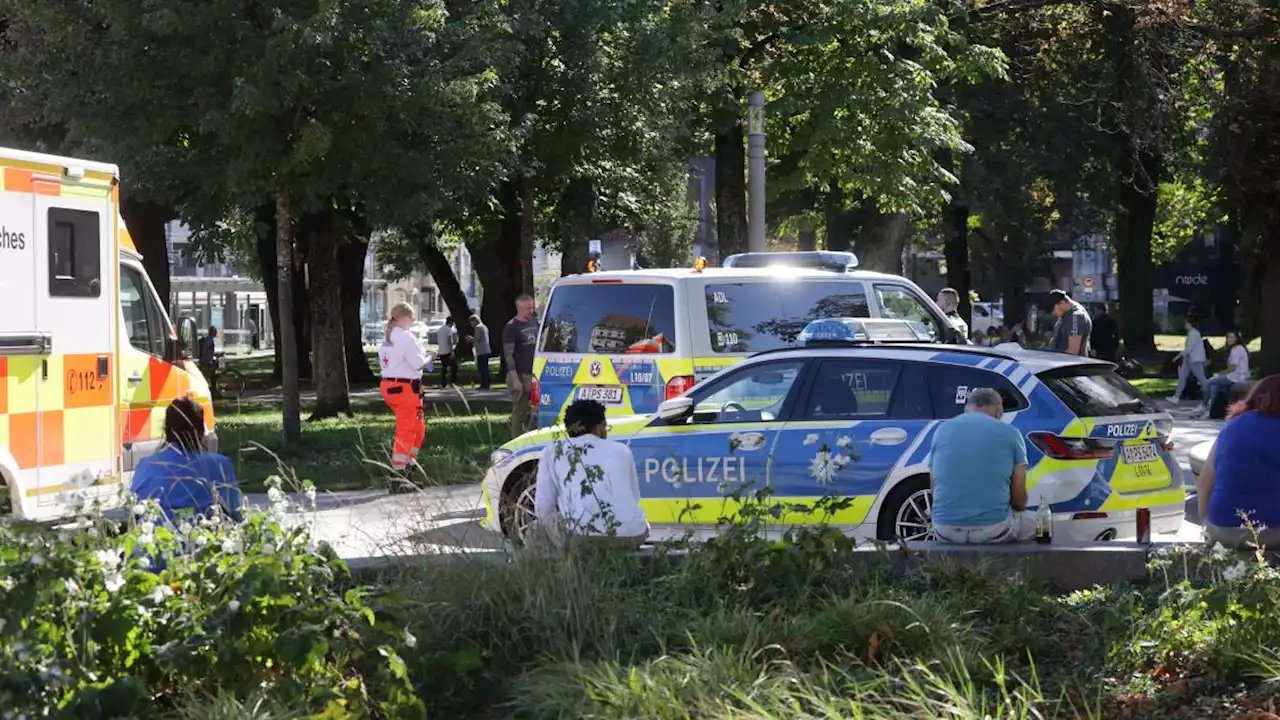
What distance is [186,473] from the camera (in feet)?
25.6

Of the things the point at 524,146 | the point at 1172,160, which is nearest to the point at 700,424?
the point at 524,146

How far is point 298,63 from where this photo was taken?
1678 cm

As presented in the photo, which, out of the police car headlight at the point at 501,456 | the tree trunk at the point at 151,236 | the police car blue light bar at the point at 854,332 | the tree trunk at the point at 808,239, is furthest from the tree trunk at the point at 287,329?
the tree trunk at the point at 808,239

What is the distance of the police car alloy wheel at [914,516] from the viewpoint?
9875 millimetres

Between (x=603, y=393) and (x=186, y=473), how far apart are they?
5.63m

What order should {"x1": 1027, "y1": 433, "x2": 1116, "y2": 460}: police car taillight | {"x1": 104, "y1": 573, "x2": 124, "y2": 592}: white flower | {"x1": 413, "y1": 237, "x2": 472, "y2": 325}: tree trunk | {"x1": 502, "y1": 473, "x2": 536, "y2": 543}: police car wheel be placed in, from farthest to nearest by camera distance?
{"x1": 413, "y1": 237, "x2": 472, "y2": 325}: tree trunk < {"x1": 502, "y1": 473, "x2": 536, "y2": 543}: police car wheel < {"x1": 1027, "y1": 433, "x2": 1116, "y2": 460}: police car taillight < {"x1": 104, "y1": 573, "x2": 124, "y2": 592}: white flower

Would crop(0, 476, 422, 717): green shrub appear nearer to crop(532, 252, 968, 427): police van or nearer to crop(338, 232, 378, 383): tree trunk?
crop(532, 252, 968, 427): police van

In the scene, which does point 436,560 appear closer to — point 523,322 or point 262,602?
point 262,602

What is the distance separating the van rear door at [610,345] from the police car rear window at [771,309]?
360 mm

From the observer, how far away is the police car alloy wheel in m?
9.88

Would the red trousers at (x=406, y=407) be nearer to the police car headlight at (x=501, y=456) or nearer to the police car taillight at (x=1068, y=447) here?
the police car headlight at (x=501, y=456)

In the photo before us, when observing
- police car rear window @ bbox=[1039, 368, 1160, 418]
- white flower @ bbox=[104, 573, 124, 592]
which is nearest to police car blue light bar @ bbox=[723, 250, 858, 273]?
police car rear window @ bbox=[1039, 368, 1160, 418]

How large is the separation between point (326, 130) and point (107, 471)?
6.05 meters

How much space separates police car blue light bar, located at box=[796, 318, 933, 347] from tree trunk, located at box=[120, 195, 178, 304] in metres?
18.9
